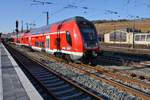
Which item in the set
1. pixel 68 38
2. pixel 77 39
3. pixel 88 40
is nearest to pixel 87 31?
pixel 88 40

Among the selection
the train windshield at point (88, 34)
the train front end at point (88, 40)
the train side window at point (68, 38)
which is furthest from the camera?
the train side window at point (68, 38)

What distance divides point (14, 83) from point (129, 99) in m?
4.35

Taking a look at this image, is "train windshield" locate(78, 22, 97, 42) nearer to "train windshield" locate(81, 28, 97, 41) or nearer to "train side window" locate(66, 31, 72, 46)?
"train windshield" locate(81, 28, 97, 41)

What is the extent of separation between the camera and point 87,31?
21.4 meters

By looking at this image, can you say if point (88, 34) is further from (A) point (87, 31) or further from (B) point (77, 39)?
(B) point (77, 39)

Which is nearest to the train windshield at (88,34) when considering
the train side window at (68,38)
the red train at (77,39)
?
the red train at (77,39)

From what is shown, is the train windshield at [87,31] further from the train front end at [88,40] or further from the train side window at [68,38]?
the train side window at [68,38]

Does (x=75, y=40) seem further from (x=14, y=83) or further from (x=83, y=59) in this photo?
(x=14, y=83)

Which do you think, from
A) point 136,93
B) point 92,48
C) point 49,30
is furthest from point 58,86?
point 49,30

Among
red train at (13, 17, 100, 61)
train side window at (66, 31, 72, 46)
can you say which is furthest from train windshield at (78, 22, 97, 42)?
train side window at (66, 31, 72, 46)

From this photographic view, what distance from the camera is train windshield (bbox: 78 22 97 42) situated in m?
21.1

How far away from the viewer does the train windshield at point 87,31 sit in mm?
21078

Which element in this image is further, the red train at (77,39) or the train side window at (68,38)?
the train side window at (68,38)

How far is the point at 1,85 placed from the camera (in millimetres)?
11453
